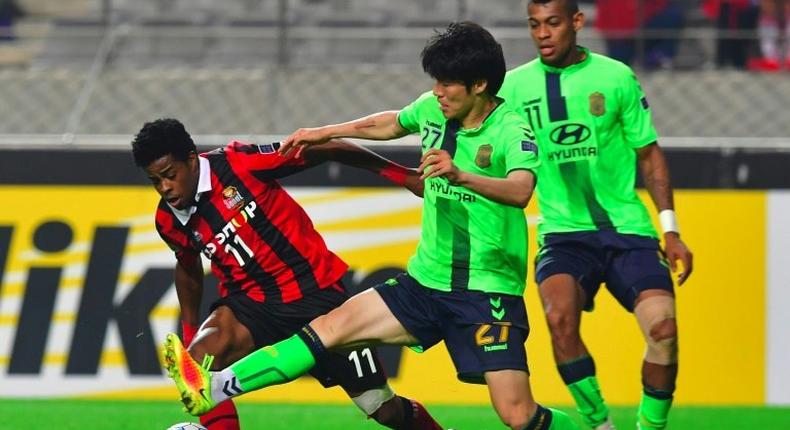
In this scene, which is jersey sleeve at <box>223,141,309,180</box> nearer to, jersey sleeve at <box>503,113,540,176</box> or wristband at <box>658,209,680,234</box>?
jersey sleeve at <box>503,113,540,176</box>

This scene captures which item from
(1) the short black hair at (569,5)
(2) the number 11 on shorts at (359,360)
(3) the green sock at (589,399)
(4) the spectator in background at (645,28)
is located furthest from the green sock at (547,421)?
(4) the spectator in background at (645,28)

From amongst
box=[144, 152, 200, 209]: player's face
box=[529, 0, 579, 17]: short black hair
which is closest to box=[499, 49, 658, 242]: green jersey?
box=[529, 0, 579, 17]: short black hair

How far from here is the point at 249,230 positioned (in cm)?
618

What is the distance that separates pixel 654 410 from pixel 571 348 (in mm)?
520

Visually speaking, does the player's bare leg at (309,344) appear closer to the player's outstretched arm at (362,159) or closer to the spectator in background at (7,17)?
the player's outstretched arm at (362,159)

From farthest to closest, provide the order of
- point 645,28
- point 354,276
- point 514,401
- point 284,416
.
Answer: point 645,28
point 354,276
point 284,416
point 514,401

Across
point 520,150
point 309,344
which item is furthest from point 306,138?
point 520,150

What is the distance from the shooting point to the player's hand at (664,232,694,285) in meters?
6.19

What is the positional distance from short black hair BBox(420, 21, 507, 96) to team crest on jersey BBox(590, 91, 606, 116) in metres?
1.33

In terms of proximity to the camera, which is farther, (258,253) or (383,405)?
(383,405)

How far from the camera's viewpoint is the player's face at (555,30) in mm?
6523

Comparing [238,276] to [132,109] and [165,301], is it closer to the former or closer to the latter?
[165,301]

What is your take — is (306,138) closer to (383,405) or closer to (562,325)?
(383,405)

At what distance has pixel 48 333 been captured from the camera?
30.1 ft
